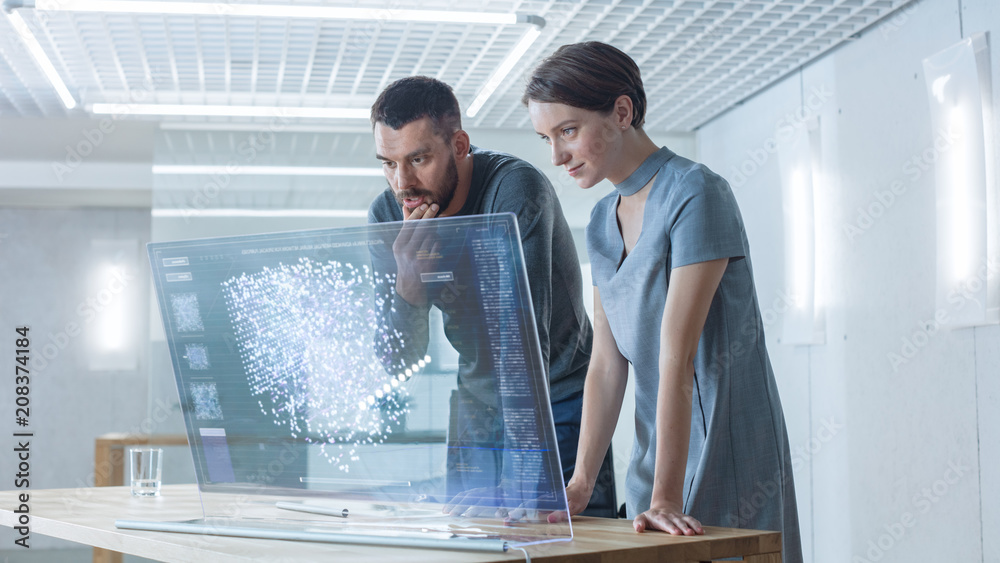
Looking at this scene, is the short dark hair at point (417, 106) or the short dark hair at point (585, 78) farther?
the short dark hair at point (417, 106)

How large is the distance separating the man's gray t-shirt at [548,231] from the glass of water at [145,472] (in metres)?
0.68

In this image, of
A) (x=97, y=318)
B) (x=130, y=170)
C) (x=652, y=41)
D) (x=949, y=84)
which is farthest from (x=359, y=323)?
(x=97, y=318)

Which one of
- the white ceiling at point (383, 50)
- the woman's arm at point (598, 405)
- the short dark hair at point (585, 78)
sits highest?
the white ceiling at point (383, 50)

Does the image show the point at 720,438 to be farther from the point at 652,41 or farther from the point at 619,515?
the point at 652,41

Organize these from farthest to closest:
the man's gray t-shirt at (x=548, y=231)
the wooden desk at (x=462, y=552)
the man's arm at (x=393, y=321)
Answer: the man's gray t-shirt at (x=548, y=231), the man's arm at (x=393, y=321), the wooden desk at (x=462, y=552)

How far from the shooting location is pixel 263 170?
4.58 meters

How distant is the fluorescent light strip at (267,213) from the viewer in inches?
176

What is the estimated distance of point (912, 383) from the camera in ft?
10.2

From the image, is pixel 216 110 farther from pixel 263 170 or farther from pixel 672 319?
pixel 672 319

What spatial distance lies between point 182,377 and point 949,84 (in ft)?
8.60

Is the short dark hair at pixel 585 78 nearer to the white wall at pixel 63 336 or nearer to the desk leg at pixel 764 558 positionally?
the desk leg at pixel 764 558

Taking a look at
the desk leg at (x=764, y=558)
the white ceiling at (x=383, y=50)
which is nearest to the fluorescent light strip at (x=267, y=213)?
the white ceiling at (x=383, y=50)

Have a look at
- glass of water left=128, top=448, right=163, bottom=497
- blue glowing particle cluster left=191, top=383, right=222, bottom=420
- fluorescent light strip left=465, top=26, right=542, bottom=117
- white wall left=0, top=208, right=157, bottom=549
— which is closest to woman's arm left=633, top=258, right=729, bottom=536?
blue glowing particle cluster left=191, top=383, right=222, bottom=420

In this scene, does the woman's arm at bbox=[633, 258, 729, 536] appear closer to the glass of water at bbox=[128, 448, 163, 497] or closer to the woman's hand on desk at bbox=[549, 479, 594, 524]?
the woman's hand on desk at bbox=[549, 479, 594, 524]
